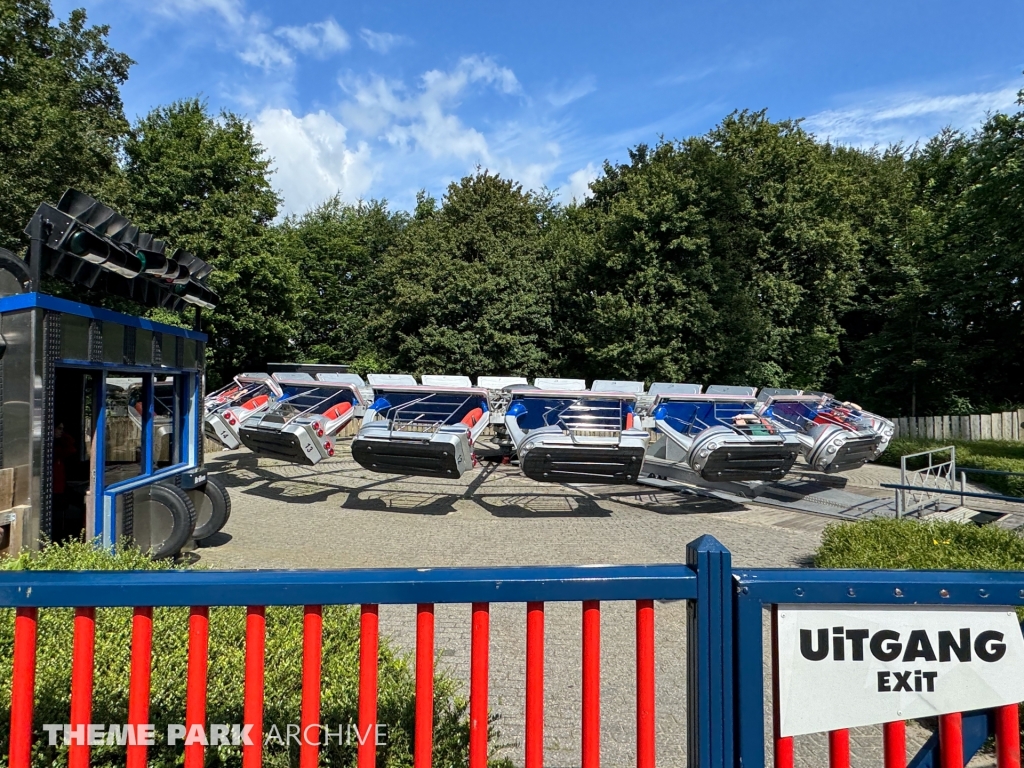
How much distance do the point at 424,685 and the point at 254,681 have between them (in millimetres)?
433

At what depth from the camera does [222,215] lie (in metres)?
21.6

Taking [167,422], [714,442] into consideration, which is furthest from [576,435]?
[167,422]

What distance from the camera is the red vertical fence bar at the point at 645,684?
172 centimetres

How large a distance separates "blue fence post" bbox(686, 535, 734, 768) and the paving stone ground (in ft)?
4.88

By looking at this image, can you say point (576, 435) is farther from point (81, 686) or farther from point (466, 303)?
point (466, 303)

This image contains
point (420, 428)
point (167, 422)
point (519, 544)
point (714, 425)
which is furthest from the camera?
point (714, 425)

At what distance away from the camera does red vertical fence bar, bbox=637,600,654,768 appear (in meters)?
1.72

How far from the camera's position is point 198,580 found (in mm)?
1616

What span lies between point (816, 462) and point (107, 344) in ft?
36.9

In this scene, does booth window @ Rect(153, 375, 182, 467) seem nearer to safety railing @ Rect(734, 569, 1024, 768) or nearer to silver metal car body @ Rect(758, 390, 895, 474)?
safety railing @ Rect(734, 569, 1024, 768)

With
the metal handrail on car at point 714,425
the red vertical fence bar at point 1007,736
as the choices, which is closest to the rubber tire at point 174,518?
the red vertical fence bar at point 1007,736

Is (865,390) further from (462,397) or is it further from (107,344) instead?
(107,344)

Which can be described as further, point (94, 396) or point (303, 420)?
point (303, 420)

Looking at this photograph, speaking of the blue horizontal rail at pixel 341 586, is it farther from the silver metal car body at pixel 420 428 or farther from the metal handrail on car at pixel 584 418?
the metal handrail on car at pixel 584 418
